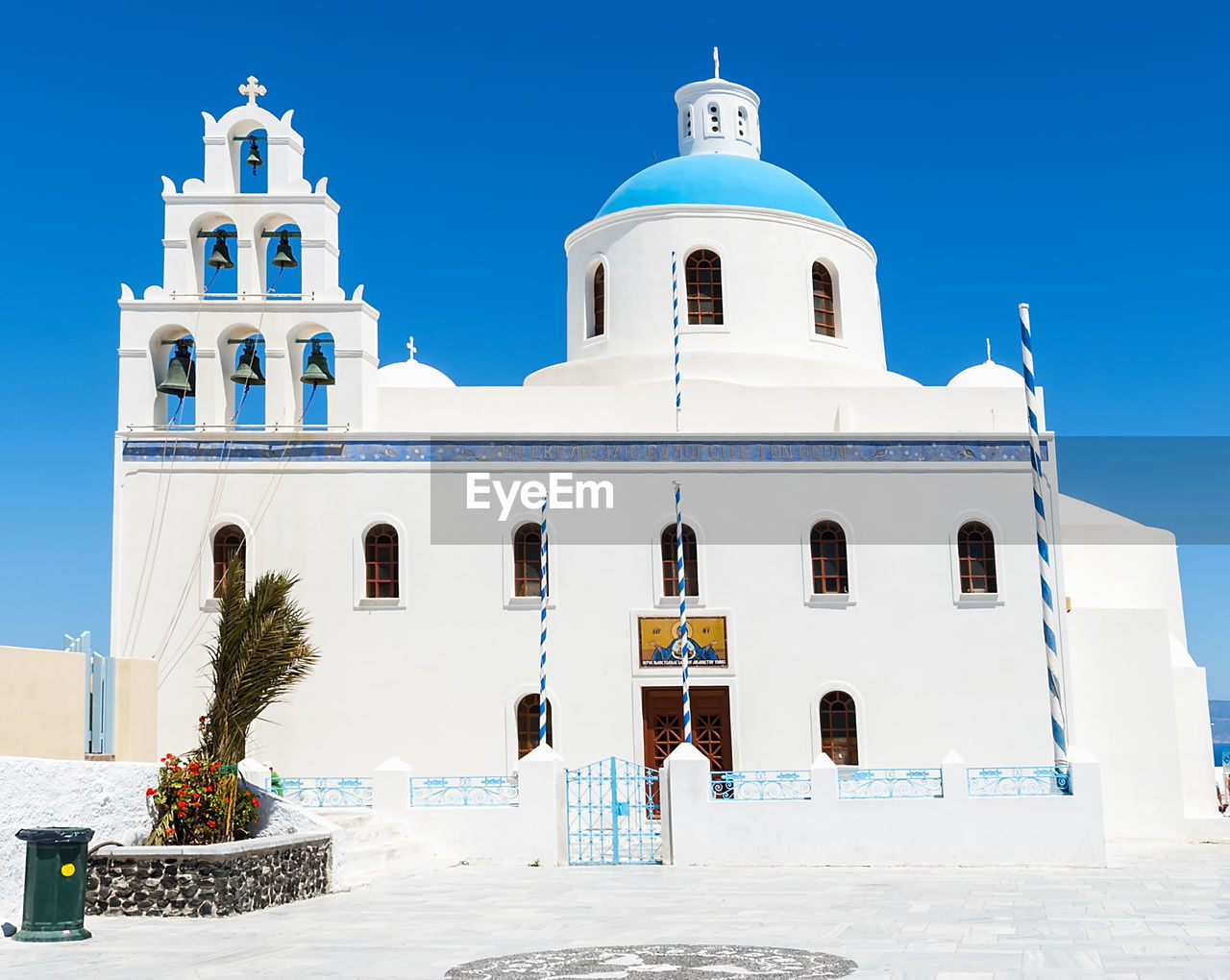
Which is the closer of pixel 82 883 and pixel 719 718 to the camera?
pixel 82 883

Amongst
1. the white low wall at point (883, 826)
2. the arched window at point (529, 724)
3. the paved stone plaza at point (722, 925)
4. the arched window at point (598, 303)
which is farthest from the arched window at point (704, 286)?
the paved stone plaza at point (722, 925)

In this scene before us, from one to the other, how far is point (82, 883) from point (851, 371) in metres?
14.2

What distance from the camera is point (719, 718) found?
17.7 metres

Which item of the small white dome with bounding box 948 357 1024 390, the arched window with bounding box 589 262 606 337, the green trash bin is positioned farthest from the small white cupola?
the green trash bin

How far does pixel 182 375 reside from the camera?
17.8 meters

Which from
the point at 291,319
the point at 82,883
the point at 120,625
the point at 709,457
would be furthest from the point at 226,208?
the point at 82,883

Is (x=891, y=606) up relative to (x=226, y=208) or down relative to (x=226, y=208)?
down

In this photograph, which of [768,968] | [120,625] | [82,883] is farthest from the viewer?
[120,625]

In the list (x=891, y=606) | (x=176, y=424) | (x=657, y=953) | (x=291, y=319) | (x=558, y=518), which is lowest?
(x=657, y=953)

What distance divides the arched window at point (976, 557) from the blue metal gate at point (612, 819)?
485 cm

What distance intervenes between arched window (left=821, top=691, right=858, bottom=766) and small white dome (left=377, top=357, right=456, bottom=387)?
29.7ft

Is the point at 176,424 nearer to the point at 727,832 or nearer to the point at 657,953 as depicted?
the point at 727,832

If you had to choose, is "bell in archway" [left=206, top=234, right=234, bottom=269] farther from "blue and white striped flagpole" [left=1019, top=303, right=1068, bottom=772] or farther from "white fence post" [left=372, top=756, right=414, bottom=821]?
"blue and white striped flagpole" [left=1019, top=303, right=1068, bottom=772]

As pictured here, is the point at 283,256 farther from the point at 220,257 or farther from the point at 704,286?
the point at 704,286
